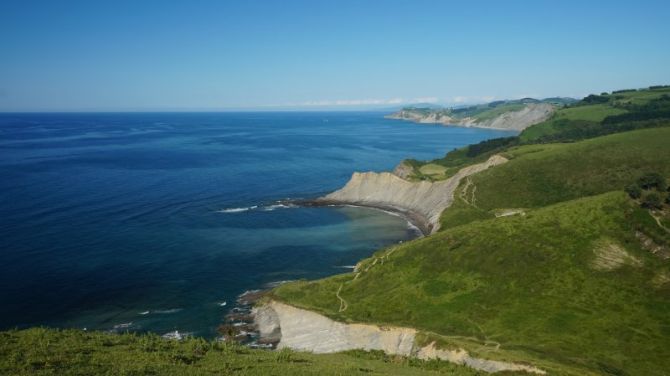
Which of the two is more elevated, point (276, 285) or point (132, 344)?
point (132, 344)

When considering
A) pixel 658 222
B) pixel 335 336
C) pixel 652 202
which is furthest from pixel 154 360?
pixel 652 202

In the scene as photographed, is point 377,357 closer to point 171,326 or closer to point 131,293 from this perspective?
point 171,326

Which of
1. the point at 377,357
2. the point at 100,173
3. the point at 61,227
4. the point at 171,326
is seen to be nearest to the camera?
the point at 377,357

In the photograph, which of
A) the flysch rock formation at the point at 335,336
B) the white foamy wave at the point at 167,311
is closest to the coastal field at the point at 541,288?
the flysch rock formation at the point at 335,336

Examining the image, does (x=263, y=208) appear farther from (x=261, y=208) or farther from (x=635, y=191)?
(x=635, y=191)

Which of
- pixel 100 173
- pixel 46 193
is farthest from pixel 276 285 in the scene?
pixel 100 173

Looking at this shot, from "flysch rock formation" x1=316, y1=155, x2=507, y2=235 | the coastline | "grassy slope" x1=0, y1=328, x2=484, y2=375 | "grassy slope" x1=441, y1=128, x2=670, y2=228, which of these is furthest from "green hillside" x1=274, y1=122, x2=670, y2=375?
"flysch rock formation" x1=316, y1=155, x2=507, y2=235

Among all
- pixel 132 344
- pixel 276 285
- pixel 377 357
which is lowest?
pixel 276 285
